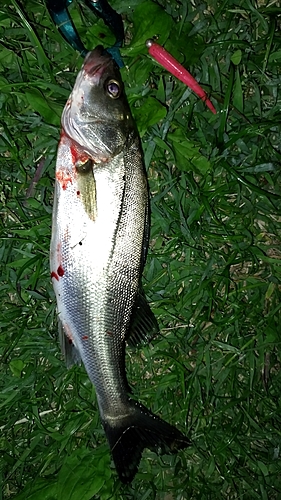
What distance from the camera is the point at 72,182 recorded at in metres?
1.79

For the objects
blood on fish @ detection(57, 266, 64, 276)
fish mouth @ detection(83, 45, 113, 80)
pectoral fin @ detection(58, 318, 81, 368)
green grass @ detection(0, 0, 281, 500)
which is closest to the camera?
fish mouth @ detection(83, 45, 113, 80)

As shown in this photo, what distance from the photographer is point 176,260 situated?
2328 mm

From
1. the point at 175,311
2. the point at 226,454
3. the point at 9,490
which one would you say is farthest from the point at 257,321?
the point at 9,490

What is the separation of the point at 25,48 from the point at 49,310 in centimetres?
125

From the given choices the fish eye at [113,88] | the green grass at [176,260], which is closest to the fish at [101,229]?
the fish eye at [113,88]

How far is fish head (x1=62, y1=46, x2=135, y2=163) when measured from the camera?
1758 millimetres

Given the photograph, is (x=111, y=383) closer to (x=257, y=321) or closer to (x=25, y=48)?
(x=257, y=321)

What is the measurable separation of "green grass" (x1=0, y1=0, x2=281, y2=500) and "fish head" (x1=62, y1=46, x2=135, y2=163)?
339 millimetres

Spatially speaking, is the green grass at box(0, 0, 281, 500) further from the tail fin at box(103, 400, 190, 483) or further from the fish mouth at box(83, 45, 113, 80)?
the fish mouth at box(83, 45, 113, 80)

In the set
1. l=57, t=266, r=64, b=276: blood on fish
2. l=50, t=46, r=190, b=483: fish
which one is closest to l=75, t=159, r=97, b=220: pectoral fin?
l=50, t=46, r=190, b=483: fish

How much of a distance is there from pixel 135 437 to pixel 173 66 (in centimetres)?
170

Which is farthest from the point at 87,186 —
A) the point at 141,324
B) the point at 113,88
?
the point at 141,324

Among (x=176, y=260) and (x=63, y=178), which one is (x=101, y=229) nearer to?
(x=63, y=178)

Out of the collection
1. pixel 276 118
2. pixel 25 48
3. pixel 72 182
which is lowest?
pixel 72 182
